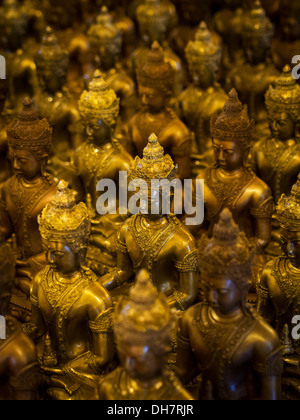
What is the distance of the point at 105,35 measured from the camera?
905 centimetres

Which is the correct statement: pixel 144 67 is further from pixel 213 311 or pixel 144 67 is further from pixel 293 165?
pixel 213 311

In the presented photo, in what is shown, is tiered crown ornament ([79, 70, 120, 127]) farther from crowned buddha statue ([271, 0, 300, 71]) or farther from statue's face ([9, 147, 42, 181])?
crowned buddha statue ([271, 0, 300, 71])

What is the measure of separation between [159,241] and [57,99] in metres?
2.92

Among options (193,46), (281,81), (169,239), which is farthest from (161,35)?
(169,239)

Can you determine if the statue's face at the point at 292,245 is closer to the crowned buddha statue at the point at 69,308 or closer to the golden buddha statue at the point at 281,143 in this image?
the crowned buddha statue at the point at 69,308

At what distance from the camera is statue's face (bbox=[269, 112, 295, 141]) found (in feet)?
23.9

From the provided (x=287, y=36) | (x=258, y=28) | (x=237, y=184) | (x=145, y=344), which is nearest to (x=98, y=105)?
(x=237, y=184)

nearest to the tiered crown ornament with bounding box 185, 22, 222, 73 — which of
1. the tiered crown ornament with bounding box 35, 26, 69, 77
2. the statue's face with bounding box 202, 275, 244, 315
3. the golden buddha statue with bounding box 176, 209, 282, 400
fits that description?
the tiered crown ornament with bounding box 35, 26, 69, 77

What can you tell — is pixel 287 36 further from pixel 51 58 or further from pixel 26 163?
pixel 26 163

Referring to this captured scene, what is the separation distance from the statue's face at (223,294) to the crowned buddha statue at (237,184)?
5.49 feet

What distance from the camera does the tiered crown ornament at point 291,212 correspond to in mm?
5688

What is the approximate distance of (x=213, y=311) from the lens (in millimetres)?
5289

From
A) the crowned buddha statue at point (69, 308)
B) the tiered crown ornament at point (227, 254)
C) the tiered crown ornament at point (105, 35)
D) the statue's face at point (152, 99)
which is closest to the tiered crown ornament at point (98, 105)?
the statue's face at point (152, 99)
